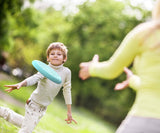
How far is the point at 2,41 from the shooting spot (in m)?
16.4

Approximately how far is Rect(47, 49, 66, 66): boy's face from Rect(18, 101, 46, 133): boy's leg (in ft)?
1.79

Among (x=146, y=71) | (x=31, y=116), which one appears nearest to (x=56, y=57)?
(x=31, y=116)

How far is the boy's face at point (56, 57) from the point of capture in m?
3.54

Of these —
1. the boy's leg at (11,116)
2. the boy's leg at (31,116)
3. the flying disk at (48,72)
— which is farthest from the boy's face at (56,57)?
the boy's leg at (11,116)

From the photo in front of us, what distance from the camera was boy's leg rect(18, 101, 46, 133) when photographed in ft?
11.7

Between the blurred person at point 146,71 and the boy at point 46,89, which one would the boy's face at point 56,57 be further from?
the blurred person at point 146,71

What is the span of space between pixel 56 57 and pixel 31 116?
745 mm

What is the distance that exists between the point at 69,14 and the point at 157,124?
23.7 meters

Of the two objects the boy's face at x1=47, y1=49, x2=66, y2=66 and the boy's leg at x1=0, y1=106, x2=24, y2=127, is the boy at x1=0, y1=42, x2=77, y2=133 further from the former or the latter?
the boy's leg at x1=0, y1=106, x2=24, y2=127

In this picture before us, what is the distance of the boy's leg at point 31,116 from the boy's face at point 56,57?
545mm

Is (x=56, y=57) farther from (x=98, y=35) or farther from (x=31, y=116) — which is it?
(x=98, y=35)

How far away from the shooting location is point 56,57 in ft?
11.6

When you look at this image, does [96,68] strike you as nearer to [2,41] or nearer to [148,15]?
[2,41]

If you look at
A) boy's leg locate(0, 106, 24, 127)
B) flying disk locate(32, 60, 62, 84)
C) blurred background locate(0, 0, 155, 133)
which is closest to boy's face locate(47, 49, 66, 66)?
flying disk locate(32, 60, 62, 84)
